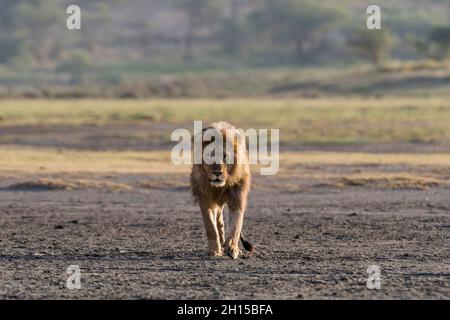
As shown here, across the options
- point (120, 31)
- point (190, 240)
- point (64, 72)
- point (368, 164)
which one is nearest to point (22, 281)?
point (190, 240)

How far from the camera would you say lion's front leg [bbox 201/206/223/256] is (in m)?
11.0

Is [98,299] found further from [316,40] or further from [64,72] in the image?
[316,40]

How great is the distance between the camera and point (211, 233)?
11.0 meters

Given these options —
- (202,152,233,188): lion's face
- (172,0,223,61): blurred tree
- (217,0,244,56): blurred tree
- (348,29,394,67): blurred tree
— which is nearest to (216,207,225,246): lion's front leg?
(202,152,233,188): lion's face

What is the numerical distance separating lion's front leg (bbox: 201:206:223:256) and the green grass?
1577 cm

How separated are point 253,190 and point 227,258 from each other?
23.4ft

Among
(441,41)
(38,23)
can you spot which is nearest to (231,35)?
(38,23)

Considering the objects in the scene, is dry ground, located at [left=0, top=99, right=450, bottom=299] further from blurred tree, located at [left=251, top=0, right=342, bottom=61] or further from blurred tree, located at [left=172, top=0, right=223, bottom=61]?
blurred tree, located at [left=172, top=0, right=223, bottom=61]

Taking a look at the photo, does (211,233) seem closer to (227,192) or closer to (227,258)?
(227,258)

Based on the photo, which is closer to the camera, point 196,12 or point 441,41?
point 441,41

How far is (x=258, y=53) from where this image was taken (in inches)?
3482

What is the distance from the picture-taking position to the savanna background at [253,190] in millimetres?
9852

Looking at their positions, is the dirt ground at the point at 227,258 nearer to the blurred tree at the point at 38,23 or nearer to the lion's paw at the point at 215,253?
the lion's paw at the point at 215,253

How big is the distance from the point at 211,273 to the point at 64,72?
234ft
